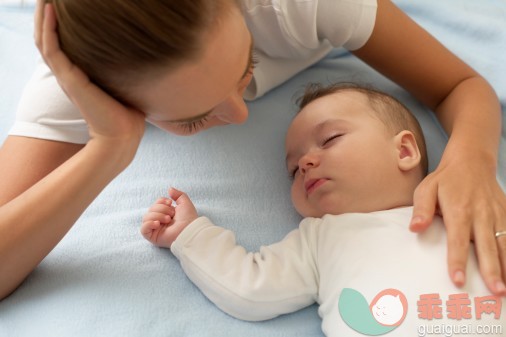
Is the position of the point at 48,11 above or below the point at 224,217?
above

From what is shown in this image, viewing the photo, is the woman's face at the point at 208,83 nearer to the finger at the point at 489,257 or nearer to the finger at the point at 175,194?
the finger at the point at 175,194

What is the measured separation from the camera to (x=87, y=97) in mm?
759

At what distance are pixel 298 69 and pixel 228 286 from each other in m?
0.59

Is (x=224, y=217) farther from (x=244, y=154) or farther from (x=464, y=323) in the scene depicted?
(x=464, y=323)

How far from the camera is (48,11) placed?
685 millimetres

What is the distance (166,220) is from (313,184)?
0.90ft

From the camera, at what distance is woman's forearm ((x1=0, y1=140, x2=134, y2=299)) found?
887 mm

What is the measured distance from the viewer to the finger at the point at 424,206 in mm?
887

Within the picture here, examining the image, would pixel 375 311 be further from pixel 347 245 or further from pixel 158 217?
pixel 158 217

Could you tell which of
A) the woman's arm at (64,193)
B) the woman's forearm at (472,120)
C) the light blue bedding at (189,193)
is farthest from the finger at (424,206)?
the woman's arm at (64,193)

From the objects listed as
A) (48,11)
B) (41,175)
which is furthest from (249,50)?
(41,175)

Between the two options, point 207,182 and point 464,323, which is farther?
point 207,182

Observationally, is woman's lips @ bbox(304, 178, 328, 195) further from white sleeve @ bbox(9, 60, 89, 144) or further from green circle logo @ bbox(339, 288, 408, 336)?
white sleeve @ bbox(9, 60, 89, 144)

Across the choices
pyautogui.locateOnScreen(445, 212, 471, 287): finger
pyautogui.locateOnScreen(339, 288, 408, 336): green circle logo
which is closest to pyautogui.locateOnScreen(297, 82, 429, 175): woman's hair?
pyautogui.locateOnScreen(445, 212, 471, 287): finger
